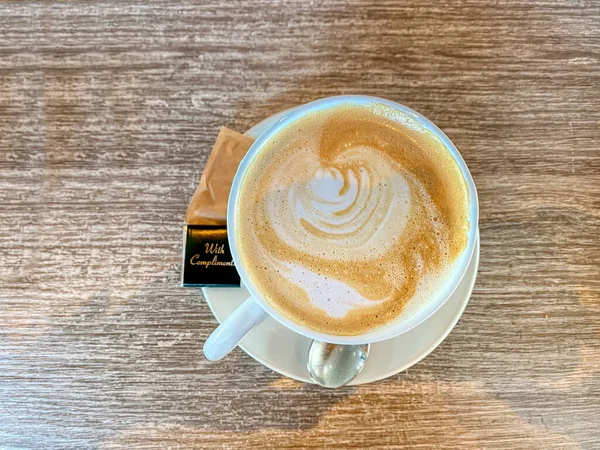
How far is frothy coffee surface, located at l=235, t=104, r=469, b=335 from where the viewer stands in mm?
781

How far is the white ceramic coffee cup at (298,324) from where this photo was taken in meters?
0.75

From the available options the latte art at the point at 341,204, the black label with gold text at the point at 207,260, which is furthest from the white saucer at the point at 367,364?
the latte art at the point at 341,204

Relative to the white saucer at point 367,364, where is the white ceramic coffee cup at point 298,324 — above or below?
above

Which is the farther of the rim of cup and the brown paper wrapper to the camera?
the brown paper wrapper

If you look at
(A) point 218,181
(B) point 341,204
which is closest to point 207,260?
(A) point 218,181

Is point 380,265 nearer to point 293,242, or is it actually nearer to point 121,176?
point 293,242

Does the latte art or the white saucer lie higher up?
the latte art

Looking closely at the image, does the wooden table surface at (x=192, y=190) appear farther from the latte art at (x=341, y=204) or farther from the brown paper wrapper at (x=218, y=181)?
the latte art at (x=341, y=204)

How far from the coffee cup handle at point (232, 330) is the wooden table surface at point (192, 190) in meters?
0.21

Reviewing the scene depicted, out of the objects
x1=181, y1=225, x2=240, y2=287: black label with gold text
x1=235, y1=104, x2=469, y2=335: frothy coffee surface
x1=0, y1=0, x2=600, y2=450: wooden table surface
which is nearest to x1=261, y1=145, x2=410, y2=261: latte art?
x1=235, y1=104, x2=469, y2=335: frothy coffee surface

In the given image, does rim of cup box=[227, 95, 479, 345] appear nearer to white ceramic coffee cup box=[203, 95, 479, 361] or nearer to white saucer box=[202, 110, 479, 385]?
white ceramic coffee cup box=[203, 95, 479, 361]

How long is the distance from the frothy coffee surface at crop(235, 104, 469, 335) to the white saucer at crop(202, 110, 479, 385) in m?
0.11

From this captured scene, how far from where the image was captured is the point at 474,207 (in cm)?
77

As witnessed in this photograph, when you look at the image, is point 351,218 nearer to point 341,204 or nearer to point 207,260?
point 341,204
